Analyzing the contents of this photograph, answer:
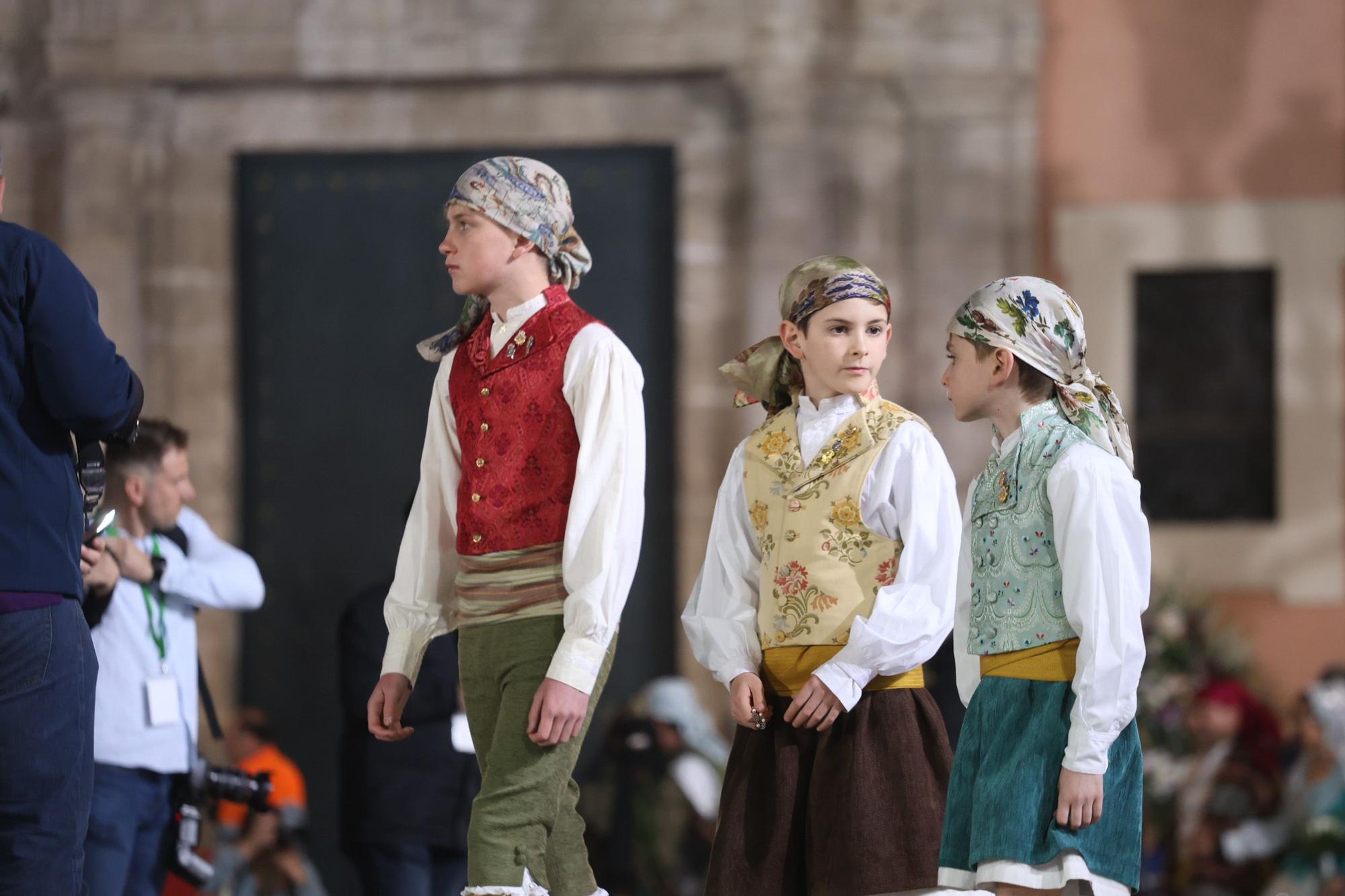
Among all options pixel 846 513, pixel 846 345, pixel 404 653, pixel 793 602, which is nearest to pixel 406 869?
pixel 404 653

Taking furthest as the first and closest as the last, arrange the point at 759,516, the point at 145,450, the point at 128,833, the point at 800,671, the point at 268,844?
the point at 268,844 → the point at 145,450 → the point at 128,833 → the point at 759,516 → the point at 800,671

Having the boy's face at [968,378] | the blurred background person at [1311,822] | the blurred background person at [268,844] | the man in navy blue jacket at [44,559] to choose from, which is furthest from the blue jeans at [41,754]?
the blurred background person at [1311,822]

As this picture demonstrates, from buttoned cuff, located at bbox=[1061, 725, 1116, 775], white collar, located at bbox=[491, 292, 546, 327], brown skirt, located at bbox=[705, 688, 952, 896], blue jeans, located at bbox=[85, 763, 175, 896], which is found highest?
white collar, located at bbox=[491, 292, 546, 327]

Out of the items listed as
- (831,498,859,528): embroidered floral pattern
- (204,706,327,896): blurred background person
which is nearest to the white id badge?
(831,498,859,528): embroidered floral pattern

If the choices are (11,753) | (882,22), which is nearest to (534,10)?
(882,22)

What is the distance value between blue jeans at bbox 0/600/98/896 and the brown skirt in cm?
98

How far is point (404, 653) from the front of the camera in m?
2.90

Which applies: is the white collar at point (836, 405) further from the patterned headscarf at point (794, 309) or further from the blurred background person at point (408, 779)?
the blurred background person at point (408, 779)

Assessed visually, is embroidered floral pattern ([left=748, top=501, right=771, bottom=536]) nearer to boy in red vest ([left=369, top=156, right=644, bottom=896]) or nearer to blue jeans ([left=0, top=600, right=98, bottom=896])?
boy in red vest ([left=369, top=156, right=644, bottom=896])

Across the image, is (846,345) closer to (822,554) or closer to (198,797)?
(822,554)

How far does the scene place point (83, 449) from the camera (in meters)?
2.76

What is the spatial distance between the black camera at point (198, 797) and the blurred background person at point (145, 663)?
0.02 metres

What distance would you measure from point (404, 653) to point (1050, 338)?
3.82ft

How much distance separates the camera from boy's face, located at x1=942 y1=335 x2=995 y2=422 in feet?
9.09
